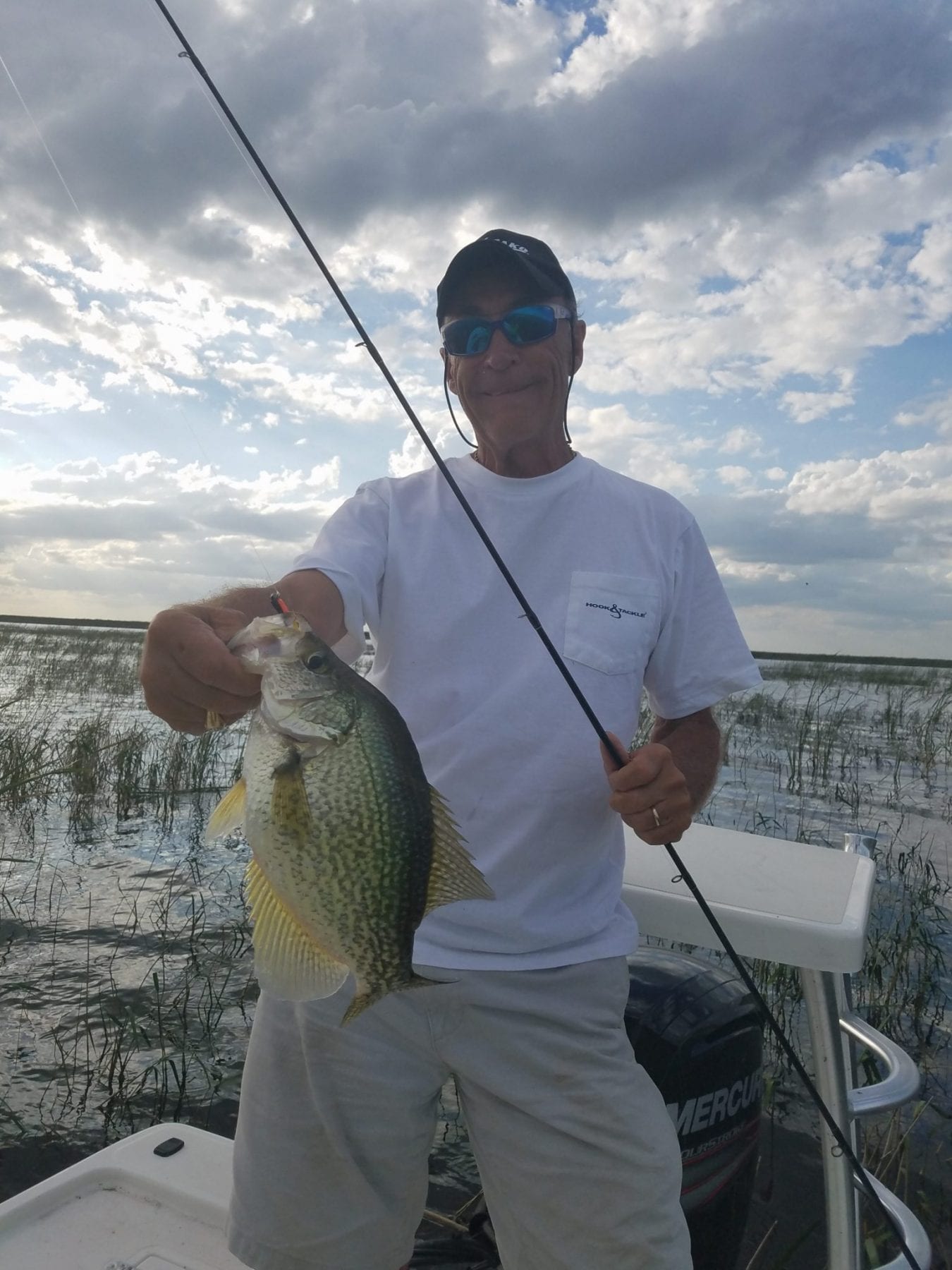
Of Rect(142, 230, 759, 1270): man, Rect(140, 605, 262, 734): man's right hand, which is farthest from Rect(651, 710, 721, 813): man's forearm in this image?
Rect(140, 605, 262, 734): man's right hand

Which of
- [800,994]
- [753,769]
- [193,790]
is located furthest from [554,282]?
[753,769]

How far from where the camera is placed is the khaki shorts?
2100 millimetres

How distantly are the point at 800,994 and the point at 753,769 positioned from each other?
23.7 ft

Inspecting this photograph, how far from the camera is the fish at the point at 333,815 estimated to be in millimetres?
1828

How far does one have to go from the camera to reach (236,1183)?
7.30ft

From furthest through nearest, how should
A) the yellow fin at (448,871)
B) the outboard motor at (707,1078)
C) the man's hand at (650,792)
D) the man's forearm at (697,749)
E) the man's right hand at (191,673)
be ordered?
the man's forearm at (697,749), the outboard motor at (707,1078), the man's hand at (650,792), the yellow fin at (448,871), the man's right hand at (191,673)

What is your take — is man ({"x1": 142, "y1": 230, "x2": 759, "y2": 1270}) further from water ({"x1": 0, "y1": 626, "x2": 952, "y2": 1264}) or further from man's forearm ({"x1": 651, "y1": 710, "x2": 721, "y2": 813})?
water ({"x1": 0, "y1": 626, "x2": 952, "y2": 1264})

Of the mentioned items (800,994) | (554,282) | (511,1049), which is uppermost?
(554,282)

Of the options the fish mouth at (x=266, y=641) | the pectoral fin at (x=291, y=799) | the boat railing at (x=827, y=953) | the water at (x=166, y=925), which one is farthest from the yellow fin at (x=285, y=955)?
the water at (x=166, y=925)

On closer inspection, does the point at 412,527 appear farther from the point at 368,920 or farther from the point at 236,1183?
the point at 236,1183

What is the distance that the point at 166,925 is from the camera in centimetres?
604

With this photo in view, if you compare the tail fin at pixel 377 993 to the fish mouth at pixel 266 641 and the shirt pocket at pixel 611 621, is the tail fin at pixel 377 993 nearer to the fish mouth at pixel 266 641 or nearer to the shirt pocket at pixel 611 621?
the fish mouth at pixel 266 641

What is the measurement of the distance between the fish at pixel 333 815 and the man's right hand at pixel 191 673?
0.04 m

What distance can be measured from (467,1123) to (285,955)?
80 centimetres
